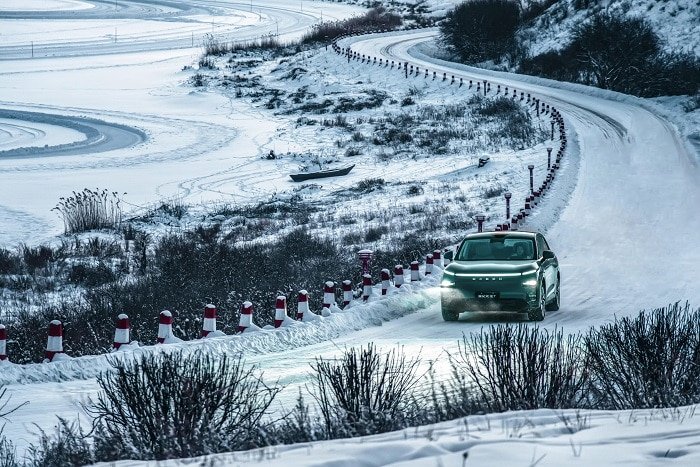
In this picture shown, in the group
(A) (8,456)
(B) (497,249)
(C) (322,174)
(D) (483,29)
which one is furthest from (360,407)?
(D) (483,29)

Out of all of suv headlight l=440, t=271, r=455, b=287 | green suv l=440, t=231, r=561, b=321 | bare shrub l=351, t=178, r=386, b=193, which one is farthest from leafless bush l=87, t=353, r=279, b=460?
bare shrub l=351, t=178, r=386, b=193

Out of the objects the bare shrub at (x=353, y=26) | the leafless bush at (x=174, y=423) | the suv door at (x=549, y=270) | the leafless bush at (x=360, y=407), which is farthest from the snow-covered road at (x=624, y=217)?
the bare shrub at (x=353, y=26)

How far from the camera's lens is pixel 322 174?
50.0 m

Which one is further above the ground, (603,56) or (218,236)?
(603,56)

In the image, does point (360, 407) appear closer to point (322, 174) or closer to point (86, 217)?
point (86, 217)

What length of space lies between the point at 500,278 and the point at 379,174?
32.8 meters

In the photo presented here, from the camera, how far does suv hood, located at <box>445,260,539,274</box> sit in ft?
59.3

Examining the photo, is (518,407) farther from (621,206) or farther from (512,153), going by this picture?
(512,153)

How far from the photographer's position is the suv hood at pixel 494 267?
18062 mm

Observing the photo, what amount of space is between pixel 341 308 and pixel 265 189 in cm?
2681

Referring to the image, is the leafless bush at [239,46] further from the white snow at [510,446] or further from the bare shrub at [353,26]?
the white snow at [510,446]

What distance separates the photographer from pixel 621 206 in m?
33.3

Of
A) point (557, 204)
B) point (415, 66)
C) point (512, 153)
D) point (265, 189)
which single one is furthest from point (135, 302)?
point (415, 66)

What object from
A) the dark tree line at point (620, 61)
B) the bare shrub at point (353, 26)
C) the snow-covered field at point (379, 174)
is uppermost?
the bare shrub at point (353, 26)
